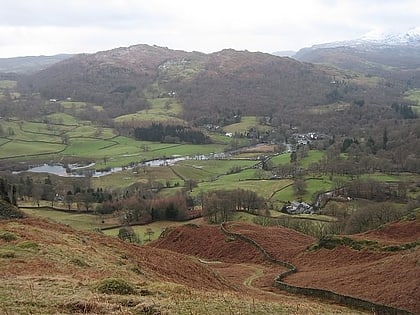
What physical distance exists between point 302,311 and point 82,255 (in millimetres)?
18444

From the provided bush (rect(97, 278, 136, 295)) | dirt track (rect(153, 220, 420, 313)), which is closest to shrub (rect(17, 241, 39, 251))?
bush (rect(97, 278, 136, 295))

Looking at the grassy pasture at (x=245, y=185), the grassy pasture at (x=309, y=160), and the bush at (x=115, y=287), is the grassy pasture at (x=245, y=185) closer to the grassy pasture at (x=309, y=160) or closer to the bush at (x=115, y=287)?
the grassy pasture at (x=309, y=160)

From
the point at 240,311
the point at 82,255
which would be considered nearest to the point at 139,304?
the point at 240,311

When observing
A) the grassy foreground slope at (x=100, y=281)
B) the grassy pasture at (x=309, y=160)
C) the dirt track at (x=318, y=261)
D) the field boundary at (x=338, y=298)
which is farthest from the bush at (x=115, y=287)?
the grassy pasture at (x=309, y=160)

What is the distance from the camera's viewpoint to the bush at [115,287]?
24922mm

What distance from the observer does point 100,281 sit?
25.9 metres

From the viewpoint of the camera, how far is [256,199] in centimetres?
12381

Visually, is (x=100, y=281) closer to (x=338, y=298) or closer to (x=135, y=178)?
(x=338, y=298)

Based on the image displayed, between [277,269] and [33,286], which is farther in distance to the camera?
→ [277,269]

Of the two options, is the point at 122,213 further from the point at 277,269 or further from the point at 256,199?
the point at 277,269

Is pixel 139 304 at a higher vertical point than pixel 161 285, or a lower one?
higher

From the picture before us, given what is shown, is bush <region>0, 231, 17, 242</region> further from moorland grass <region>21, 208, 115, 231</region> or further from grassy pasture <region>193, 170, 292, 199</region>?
grassy pasture <region>193, 170, 292, 199</region>

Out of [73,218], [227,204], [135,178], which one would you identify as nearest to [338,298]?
[227,204]

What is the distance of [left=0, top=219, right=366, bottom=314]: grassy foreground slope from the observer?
21688 mm
